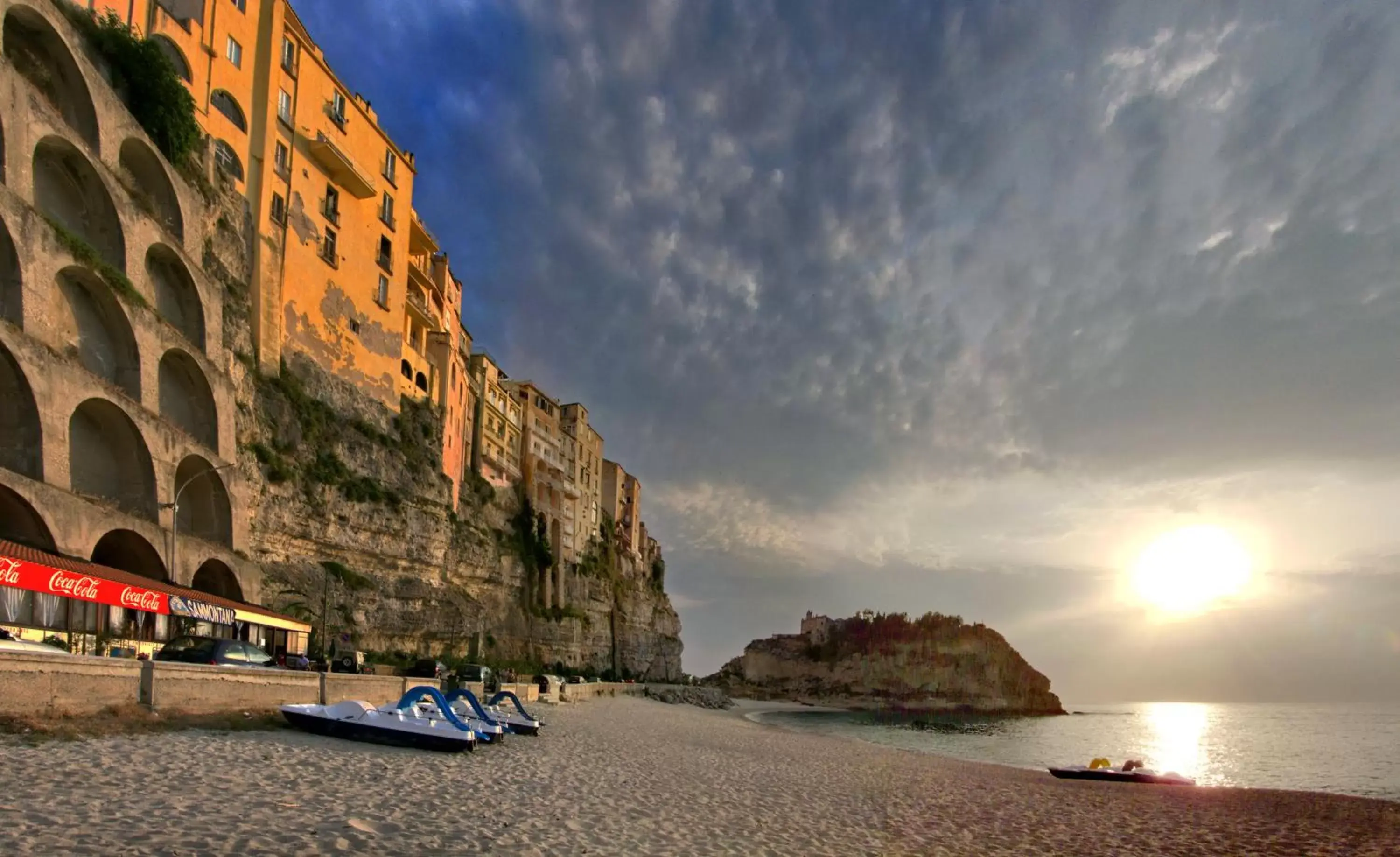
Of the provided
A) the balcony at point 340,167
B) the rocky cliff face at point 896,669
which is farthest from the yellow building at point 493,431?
the rocky cliff face at point 896,669

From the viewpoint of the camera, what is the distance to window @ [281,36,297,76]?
45125mm

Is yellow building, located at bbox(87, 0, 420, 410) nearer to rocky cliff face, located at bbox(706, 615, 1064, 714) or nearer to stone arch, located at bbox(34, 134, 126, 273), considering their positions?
stone arch, located at bbox(34, 134, 126, 273)

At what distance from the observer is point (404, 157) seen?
189 ft

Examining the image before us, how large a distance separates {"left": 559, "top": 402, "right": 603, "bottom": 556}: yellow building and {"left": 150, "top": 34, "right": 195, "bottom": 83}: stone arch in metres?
56.4

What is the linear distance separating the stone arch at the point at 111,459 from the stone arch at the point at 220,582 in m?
4.57

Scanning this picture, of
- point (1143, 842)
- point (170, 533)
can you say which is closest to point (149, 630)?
point (170, 533)

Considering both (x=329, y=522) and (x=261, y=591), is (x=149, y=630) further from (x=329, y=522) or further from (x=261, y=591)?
(x=329, y=522)

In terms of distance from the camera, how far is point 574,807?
1343 centimetres

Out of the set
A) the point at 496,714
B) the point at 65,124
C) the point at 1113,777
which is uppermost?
the point at 65,124

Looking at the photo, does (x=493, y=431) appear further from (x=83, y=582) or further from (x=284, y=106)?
(x=83, y=582)

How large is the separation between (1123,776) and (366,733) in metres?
28.0

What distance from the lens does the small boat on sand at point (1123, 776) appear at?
3055cm

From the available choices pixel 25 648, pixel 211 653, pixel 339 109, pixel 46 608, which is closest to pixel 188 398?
pixel 46 608

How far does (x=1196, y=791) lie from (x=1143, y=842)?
1404 cm
